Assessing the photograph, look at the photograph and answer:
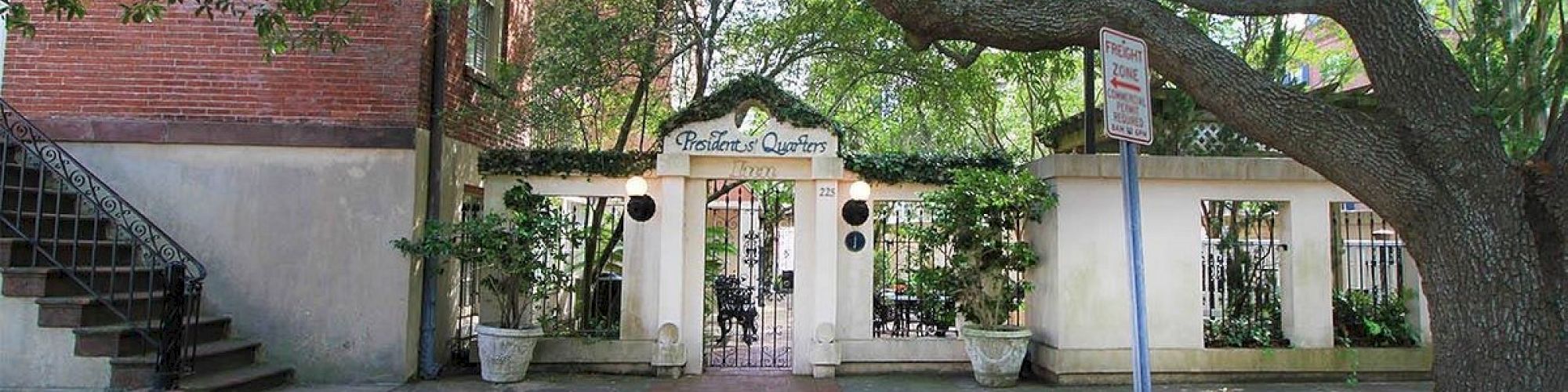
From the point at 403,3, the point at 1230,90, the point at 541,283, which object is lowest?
the point at 541,283

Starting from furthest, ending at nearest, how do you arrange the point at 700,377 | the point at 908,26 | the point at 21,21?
the point at 700,377 < the point at 21,21 < the point at 908,26

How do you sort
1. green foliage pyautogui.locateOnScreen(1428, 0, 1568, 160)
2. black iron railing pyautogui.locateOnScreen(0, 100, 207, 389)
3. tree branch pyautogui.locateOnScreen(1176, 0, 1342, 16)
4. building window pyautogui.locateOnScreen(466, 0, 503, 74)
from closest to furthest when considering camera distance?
1. tree branch pyautogui.locateOnScreen(1176, 0, 1342, 16)
2. black iron railing pyautogui.locateOnScreen(0, 100, 207, 389)
3. green foliage pyautogui.locateOnScreen(1428, 0, 1568, 160)
4. building window pyautogui.locateOnScreen(466, 0, 503, 74)

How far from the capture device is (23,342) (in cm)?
723

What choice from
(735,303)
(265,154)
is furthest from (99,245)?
(735,303)

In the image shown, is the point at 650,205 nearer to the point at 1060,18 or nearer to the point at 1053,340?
the point at 1053,340

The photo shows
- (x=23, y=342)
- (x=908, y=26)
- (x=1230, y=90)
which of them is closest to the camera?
(x=1230, y=90)

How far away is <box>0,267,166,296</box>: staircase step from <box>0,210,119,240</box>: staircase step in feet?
0.97

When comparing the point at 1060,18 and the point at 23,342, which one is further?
the point at 23,342

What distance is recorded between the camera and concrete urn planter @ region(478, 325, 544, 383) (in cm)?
845

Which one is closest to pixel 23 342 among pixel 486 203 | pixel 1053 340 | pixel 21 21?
pixel 21 21

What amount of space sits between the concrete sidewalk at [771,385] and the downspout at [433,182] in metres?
0.28

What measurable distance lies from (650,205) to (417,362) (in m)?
2.60

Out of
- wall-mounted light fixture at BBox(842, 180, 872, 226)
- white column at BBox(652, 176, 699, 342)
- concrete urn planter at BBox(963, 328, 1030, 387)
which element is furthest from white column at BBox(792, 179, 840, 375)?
concrete urn planter at BBox(963, 328, 1030, 387)

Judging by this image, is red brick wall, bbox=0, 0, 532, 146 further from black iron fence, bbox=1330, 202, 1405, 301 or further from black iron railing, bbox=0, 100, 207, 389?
black iron fence, bbox=1330, 202, 1405, 301
